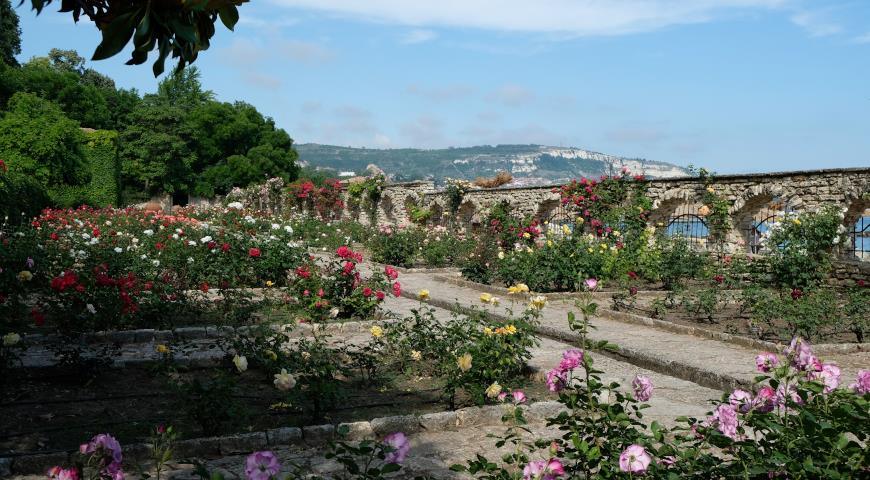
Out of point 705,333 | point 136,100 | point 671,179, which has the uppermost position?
point 136,100

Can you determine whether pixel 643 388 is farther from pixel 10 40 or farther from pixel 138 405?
pixel 10 40

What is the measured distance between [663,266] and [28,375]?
9.15 meters

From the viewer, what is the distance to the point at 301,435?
13.6 ft

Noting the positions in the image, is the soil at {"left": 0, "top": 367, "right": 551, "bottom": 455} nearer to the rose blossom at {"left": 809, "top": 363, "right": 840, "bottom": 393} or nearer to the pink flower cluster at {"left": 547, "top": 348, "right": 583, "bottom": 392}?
the pink flower cluster at {"left": 547, "top": 348, "right": 583, "bottom": 392}

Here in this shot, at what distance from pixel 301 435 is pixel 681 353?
4028mm

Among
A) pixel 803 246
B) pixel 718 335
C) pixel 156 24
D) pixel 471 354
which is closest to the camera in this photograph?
pixel 156 24

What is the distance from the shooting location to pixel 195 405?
169 inches

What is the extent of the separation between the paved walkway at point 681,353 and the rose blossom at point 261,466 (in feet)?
11.7

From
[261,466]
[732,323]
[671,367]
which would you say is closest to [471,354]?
[671,367]

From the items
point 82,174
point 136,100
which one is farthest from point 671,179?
point 136,100

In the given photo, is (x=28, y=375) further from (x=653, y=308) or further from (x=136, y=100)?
(x=136, y=100)

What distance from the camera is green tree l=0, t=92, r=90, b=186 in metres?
26.0

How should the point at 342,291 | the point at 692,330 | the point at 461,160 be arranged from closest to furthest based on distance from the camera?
the point at 692,330
the point at 342,291
the point at 461,160

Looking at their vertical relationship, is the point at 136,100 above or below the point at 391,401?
above
